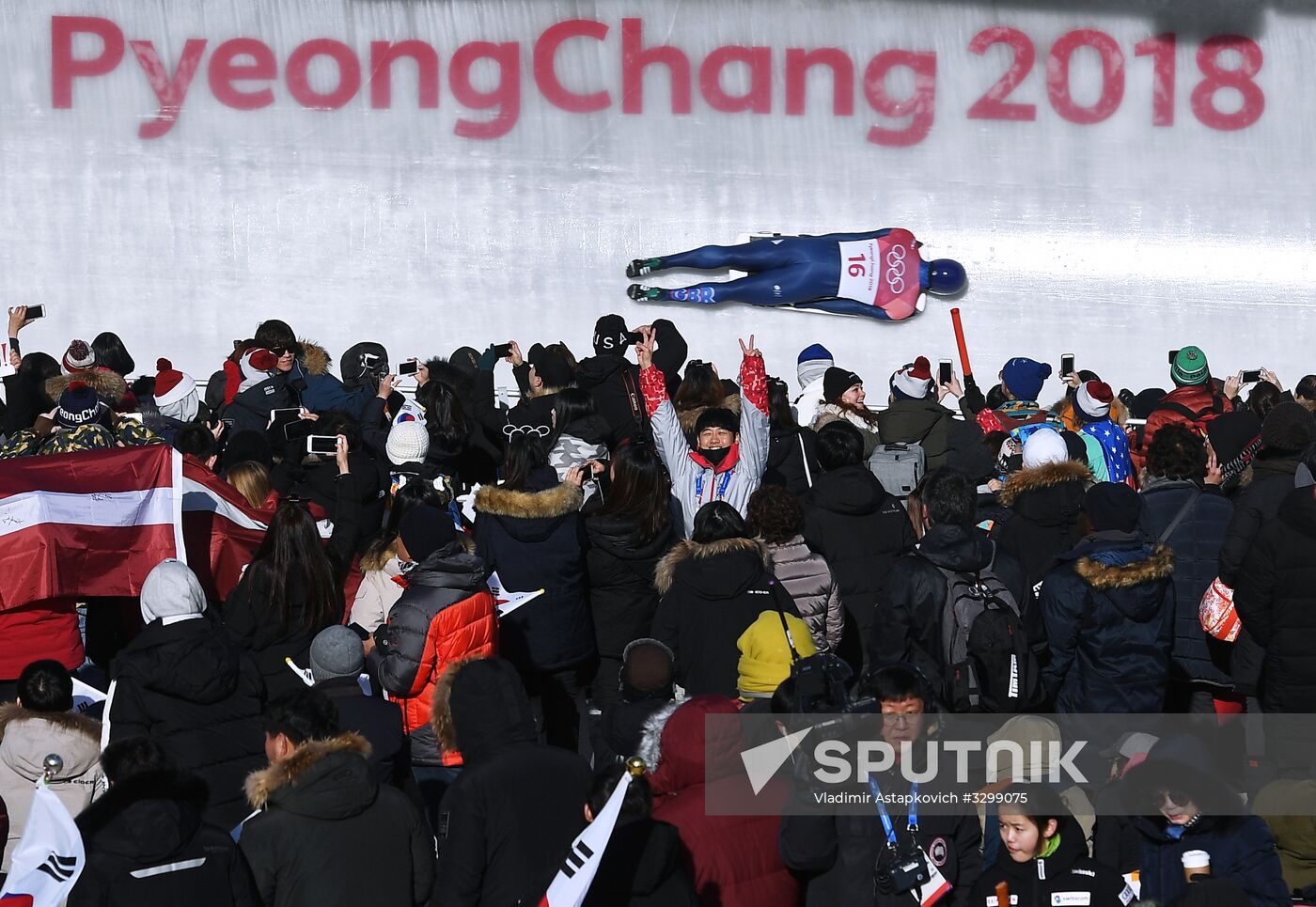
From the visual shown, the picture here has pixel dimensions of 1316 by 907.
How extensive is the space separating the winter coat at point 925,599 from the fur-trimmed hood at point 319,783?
1.91 m

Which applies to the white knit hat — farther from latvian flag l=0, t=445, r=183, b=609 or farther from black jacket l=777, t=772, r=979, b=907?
black jacket l=777, t=772, r=979, b=907

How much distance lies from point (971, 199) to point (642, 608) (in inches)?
292

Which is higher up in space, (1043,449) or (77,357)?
(77,357)

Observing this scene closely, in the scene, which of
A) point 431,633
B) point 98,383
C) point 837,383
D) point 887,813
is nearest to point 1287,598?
point 887,813

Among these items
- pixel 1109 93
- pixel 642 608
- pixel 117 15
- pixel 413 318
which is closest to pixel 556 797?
pixel 642 608

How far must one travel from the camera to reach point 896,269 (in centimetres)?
1243

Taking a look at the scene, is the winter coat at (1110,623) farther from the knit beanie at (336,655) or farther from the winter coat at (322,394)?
the winter coat at (322,394)

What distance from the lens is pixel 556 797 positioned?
12.5 ft

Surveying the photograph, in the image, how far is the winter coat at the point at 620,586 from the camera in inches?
233

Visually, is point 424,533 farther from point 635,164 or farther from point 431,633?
point 635,164

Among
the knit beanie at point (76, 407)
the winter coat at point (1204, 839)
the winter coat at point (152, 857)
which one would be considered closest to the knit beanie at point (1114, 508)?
the winter coat at point (1204, 839)

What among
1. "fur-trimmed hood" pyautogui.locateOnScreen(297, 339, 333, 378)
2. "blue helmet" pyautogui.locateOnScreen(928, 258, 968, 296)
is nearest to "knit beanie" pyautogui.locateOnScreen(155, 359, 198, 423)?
"fur-trimmed hood" pyautogui.locateOnScreen(297, 339, 333, 378)

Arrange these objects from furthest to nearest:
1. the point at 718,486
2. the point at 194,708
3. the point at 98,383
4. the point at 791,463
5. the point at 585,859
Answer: the point at 98,383
the point at 791,463
the point at 718,486
the point at 194,708
the point at 585,859

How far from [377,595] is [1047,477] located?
2.33 metres
